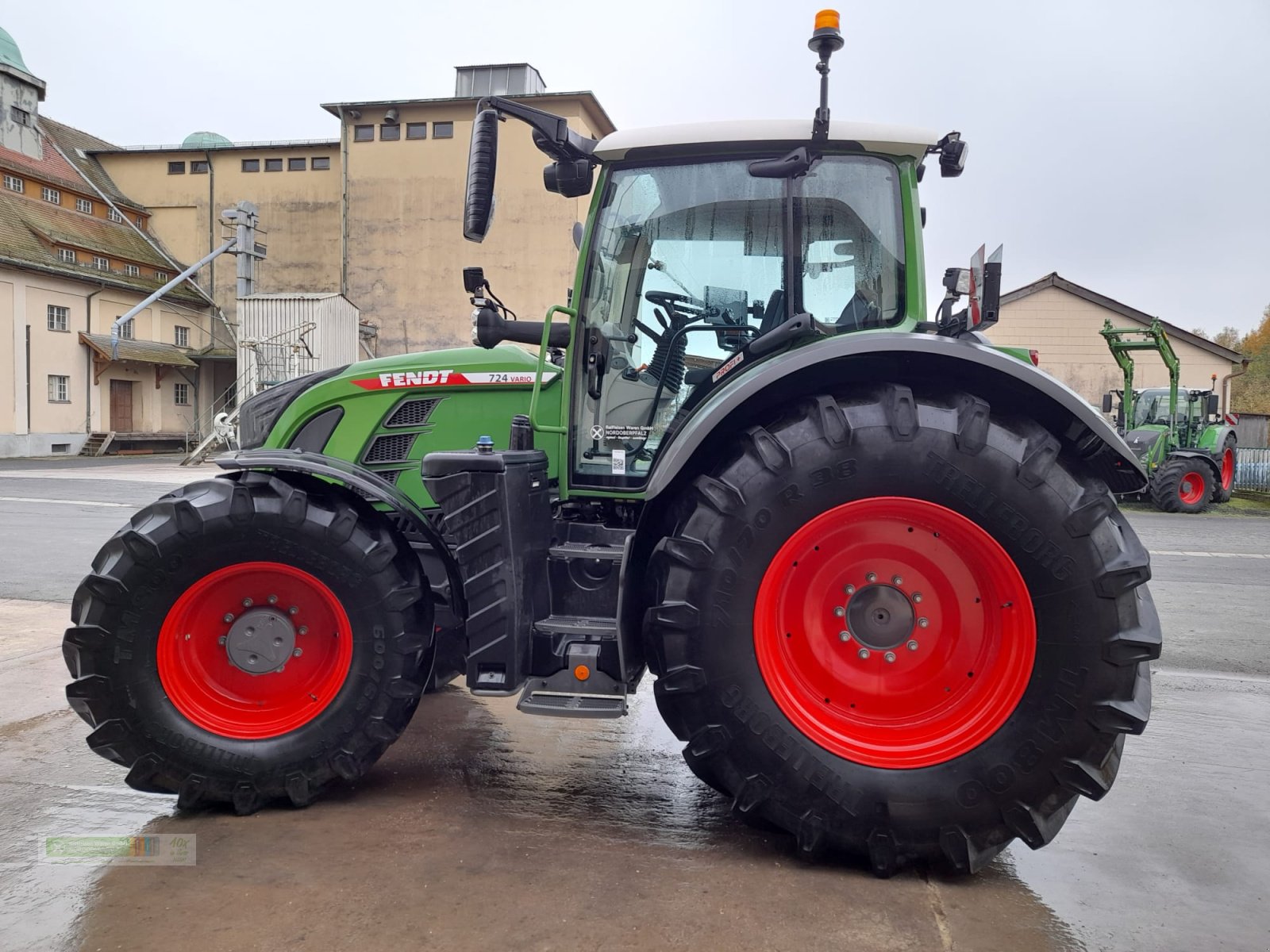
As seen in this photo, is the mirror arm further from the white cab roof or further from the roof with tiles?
the roof with tiles

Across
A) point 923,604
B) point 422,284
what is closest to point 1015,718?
point 923,604

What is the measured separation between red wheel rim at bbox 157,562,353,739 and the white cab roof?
6.50ft

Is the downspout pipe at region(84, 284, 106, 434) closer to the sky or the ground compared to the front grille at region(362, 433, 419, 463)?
closer to the sky

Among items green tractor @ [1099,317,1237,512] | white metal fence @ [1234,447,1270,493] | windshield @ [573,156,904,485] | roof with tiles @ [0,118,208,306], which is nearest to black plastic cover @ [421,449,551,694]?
windshield @ [573,156,904,485]

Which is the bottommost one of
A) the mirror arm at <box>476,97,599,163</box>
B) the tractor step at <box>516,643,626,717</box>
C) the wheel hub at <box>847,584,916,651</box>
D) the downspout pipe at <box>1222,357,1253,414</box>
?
the tractor step at <box>516,643,626,717</box>

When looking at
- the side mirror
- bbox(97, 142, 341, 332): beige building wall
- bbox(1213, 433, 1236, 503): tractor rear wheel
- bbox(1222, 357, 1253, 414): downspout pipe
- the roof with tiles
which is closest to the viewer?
the side mirror

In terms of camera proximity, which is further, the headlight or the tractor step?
the headlight

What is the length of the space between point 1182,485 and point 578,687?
636 inches

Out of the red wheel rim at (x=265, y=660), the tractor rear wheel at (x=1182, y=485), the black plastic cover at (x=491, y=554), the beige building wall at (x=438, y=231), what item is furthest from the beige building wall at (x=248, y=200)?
the black plastic cover at (x=491, y=554)

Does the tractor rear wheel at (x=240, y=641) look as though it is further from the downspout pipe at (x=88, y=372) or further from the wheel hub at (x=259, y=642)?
the downspout pipe at (x=88, y=372)

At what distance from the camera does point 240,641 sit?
319 centimetres

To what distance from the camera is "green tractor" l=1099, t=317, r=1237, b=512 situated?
15680mm

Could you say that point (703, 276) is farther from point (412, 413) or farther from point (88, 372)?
point (88, 372)

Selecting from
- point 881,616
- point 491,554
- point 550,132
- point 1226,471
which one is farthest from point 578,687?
point 1226,471
